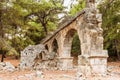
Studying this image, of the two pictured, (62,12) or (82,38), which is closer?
(82,38)

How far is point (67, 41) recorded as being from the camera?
19.0 metres

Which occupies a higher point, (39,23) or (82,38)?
(39,23)

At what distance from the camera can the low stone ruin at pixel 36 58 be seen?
19469 mm

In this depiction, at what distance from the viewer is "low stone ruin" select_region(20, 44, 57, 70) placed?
766 inches

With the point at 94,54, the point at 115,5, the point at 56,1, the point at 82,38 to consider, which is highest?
the point at 56,1

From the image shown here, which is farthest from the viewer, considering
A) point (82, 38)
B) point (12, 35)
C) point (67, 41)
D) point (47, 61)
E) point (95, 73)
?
point (47, 61)

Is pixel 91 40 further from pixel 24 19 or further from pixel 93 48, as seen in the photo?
pixel 24 19

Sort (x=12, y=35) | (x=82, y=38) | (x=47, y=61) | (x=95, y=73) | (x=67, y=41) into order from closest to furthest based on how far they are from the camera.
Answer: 1. (x=95, y=73)
2. (x=82, y=38)
3. (x=12, y=35)
4. (x=67, y=41)
5. (x=47, y=61)

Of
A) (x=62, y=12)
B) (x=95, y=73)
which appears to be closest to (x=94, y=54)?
(x=95, y=73)

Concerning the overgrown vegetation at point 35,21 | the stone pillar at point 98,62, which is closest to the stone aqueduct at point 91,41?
the stone pillar at point 98,62

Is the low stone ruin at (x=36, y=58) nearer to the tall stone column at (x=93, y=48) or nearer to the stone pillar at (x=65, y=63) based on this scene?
the stone pillar at (x=65, y=63)

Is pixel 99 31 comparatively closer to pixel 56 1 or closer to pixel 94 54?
pixel 94 54

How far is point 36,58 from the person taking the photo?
65.3 ft

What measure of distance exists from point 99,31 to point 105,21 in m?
6.34
